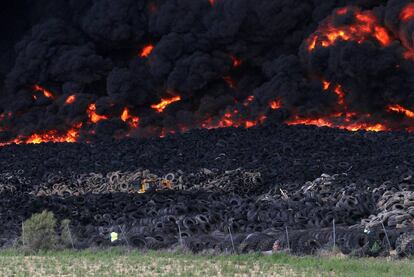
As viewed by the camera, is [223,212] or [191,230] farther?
[223,212]

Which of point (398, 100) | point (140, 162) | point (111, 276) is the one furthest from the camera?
point (398, 100)

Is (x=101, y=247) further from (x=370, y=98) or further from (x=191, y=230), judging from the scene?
(x=370, y=98)

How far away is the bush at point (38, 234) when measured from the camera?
27438 mm

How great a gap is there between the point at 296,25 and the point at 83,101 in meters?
16.6

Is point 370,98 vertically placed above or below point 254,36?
below

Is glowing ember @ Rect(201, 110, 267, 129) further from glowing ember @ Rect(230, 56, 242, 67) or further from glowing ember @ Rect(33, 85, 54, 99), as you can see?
glowing ember @ Rect(33, 85, 54, 99)

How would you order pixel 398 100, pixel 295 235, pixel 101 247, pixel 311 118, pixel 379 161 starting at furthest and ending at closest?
pixel 311 118 < pixel 398 100 < pixel 379 161 < pixel 101 247 < pixel 295 235

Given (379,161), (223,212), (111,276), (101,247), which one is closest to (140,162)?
(379,161)

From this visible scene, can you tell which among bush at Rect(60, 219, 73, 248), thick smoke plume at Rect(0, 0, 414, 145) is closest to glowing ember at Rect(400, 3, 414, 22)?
thick smoke plume at Rect(0, 0, 414, 145)

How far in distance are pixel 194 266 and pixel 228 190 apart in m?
16.7

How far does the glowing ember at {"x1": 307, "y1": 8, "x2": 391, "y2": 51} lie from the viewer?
196 feet

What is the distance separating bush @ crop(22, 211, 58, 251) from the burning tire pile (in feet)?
3.63

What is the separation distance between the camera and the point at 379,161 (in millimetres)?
40469

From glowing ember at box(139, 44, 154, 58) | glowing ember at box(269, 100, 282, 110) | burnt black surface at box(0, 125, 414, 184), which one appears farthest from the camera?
glowing ember at box(139, 44, 154, 58)
